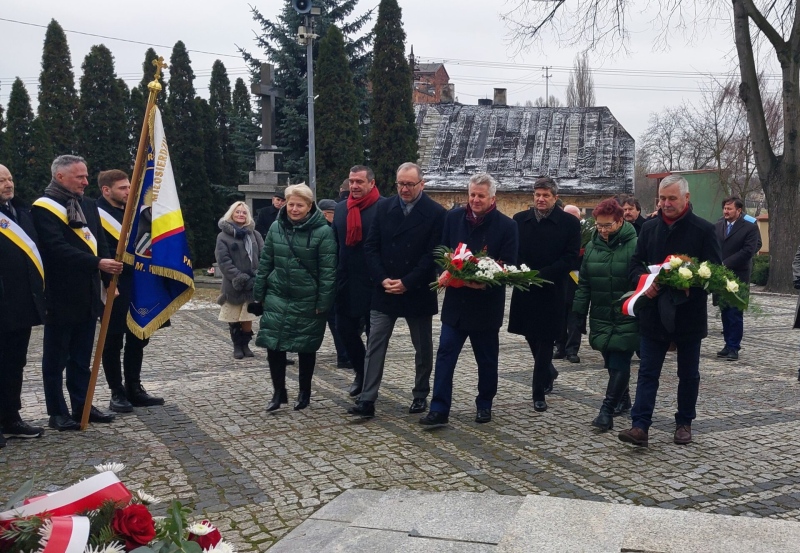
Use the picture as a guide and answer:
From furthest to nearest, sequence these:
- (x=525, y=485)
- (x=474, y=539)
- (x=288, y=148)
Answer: (x=288, y=148), (x=525, y=485), (x=474, y=539)

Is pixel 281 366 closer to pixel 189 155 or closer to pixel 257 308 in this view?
pixel 257 308

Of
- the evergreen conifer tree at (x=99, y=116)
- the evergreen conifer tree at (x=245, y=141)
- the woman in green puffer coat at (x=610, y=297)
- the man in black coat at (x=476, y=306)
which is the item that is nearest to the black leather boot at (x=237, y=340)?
the man in black coat at (x=476, y=306)

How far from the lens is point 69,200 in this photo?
6500 mm

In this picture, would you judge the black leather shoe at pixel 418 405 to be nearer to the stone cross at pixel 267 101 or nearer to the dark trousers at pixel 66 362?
the dark trousers at pixel 66 362

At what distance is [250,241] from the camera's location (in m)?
9.87

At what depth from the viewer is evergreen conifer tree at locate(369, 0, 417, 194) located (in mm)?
26188

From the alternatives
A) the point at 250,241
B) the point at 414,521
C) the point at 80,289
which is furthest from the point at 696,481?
the point at 250,241

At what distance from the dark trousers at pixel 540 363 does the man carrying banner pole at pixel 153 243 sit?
298 cm

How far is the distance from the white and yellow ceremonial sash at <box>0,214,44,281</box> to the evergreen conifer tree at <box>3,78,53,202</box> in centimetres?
1837

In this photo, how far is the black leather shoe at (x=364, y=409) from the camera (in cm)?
689

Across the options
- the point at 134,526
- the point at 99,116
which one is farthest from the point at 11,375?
the point at 99,116

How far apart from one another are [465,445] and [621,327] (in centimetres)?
154

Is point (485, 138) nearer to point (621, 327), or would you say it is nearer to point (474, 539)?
point (621, 327)

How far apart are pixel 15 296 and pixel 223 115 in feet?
83.2
